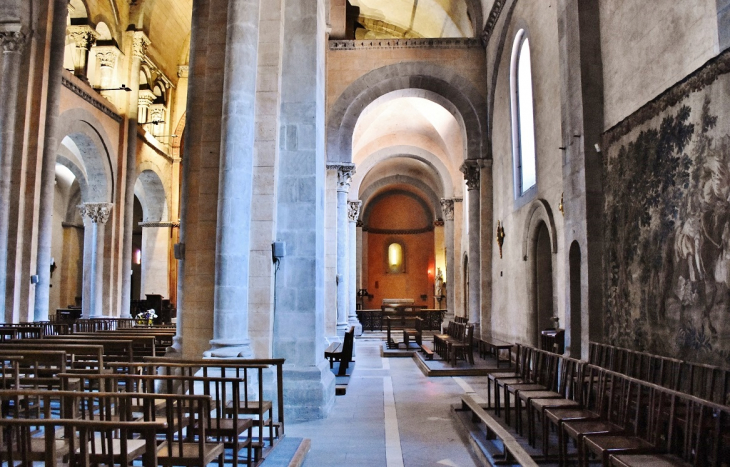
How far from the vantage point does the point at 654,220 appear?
23.2ft

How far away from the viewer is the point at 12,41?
14172 mm

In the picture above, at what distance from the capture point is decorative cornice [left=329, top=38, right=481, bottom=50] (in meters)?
17.2

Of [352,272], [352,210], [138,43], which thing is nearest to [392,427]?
[352,272]

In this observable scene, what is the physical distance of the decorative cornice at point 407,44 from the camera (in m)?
17.2

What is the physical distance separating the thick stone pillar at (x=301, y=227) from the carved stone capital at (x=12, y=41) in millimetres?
9089

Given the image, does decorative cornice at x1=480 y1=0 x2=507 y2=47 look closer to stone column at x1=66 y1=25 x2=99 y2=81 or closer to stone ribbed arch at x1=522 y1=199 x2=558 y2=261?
stone ribbed arch at x1=522 y1=199 x2=558 y2=261

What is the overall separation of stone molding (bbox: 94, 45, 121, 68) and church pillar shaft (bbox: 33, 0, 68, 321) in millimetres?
4985

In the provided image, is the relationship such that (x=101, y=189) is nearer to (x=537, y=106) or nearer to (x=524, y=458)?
(x=537, y=106)

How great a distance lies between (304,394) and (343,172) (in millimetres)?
10899

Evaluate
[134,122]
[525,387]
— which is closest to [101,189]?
[134,122]

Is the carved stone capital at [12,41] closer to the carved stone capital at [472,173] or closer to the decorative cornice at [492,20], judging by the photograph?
the decorative cornice at [492,20]

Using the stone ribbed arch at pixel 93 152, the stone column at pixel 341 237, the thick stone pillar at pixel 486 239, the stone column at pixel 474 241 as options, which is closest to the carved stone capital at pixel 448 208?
the stone column at pixel 474 241

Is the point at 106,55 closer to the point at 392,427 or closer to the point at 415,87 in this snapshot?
the point at 415,87

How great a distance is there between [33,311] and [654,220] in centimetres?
1381
